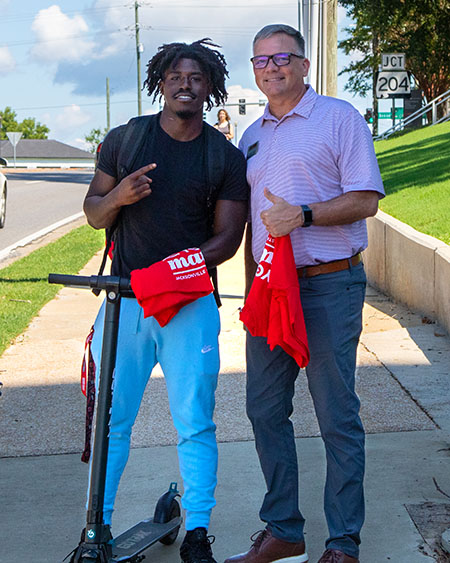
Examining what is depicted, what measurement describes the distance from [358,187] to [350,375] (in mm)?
719

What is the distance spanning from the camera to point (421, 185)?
1297 centimetres

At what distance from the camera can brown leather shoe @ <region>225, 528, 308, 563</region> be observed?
351 centimetres

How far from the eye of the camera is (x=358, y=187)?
3.25 m

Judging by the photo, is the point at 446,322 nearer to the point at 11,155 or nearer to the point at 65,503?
the point at 65,503

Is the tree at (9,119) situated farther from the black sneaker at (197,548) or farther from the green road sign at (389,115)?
the black sneaker at (197,548)

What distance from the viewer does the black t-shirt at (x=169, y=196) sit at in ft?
11.0

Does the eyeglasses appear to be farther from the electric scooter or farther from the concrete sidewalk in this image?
the concrete sidewalk

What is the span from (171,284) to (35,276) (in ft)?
26.1

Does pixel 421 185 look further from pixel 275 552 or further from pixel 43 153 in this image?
pixel 43 153

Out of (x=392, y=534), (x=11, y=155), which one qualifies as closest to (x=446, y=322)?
(x=392, y=534)

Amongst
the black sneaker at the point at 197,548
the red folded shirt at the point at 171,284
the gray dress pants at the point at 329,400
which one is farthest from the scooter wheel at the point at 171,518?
the red folded shirt at the point at 171,284

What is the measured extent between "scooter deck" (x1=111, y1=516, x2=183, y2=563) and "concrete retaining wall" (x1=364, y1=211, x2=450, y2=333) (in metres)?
4.05

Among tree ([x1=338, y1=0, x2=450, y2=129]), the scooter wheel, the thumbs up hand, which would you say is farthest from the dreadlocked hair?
tree ([x1=338, y1=0, x2=450, y2=129])

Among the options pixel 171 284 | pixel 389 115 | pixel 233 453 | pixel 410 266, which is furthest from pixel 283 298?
pixel 389 115
